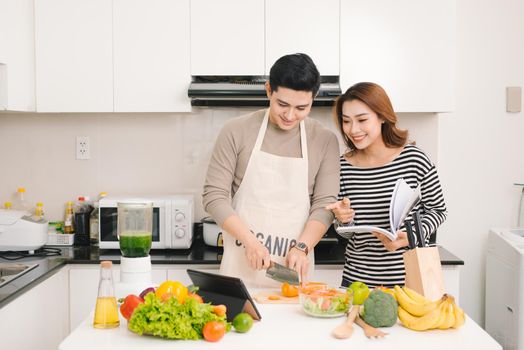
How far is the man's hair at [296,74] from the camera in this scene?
7.78 ft

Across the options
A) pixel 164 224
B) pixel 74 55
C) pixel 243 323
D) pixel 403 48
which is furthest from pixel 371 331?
pixel 74 55

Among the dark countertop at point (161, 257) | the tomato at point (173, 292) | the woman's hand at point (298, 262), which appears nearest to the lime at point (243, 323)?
the tomato at point (173, 292)

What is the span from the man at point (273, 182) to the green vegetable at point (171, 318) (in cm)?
80

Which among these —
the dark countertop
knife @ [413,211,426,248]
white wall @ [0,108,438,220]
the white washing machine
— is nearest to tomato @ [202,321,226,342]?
knife @ [413,211,426,248]

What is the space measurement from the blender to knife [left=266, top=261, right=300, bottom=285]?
0.44 metres

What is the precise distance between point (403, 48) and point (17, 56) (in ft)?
5.82

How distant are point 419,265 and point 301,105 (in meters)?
0.70

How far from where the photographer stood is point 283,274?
7.70 feet

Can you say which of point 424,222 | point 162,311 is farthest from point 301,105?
point 162,311

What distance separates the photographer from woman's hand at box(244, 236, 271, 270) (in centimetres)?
241

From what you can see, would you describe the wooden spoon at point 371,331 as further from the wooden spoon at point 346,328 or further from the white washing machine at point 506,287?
the white washing machine at point 506,287

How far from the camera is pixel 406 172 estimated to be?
101 inches

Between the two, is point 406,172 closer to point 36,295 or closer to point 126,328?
point 126,328

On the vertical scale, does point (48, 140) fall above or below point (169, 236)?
above
